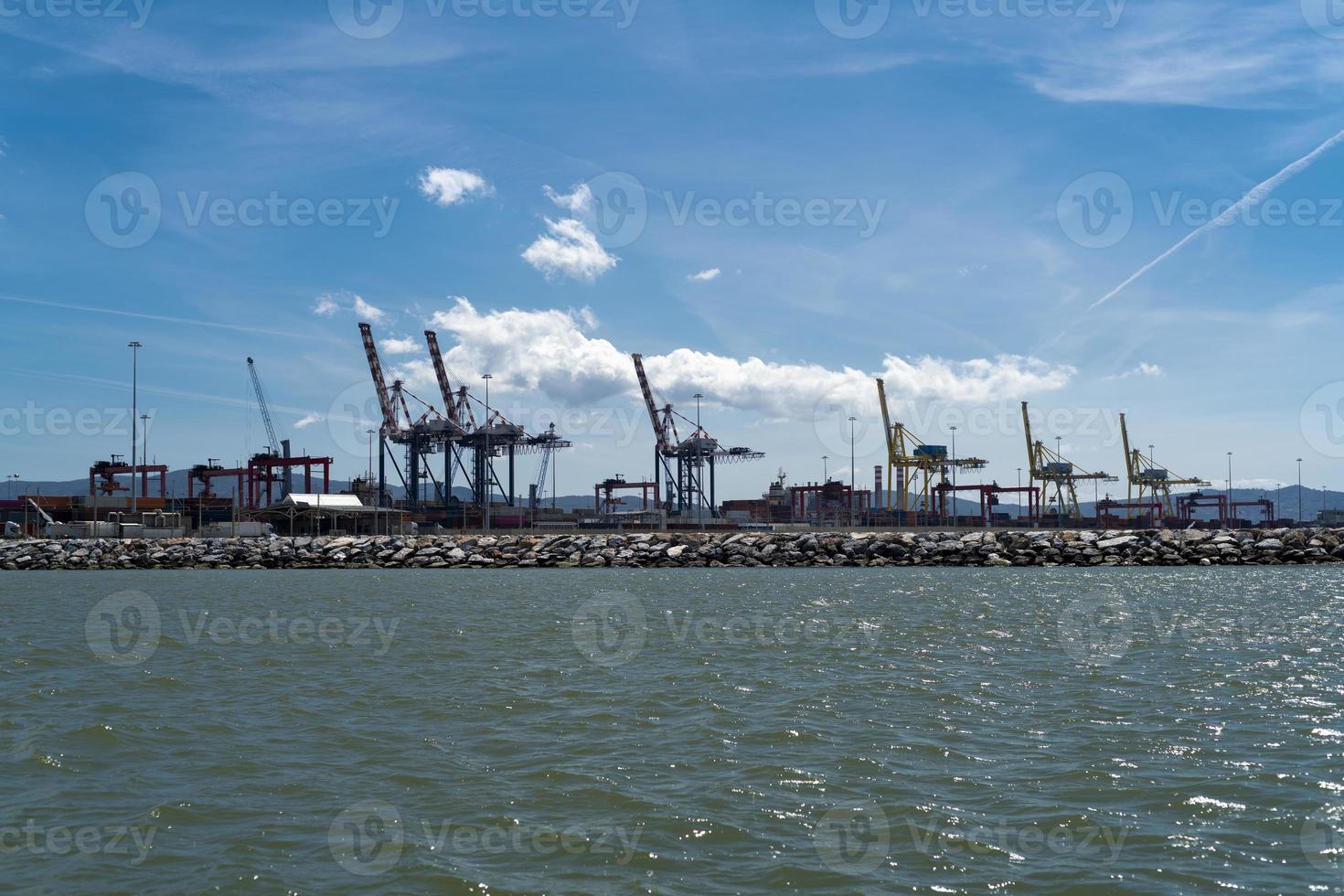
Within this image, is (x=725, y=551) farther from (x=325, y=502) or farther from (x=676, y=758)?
(x=325, y=502)

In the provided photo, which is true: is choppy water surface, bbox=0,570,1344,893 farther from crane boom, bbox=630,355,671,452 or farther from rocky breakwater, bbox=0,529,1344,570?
crane boom, bbox=630,355,671,452

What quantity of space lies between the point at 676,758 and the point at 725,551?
155 ft

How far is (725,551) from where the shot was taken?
57781 millimetres

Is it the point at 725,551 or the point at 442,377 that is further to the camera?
the point at 442,377

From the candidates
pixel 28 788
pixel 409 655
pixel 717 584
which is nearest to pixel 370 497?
pixel 717 584

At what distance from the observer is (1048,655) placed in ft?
60.1

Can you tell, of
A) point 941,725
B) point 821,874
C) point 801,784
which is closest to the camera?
point 821,874

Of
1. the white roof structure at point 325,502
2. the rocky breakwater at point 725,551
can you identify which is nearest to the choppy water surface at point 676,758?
the rocky breakwater at point 725,551

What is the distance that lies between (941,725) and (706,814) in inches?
182

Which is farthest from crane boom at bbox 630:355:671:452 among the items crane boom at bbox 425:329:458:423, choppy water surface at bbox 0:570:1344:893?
choppy water surface at bbox 0:570:1344:893

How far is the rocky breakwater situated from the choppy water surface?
3282 centimetres

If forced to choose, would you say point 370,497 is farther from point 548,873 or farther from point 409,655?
point 548,873

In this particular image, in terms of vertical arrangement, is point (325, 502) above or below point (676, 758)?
above

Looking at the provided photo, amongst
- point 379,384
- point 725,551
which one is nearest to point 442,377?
point 379,384
